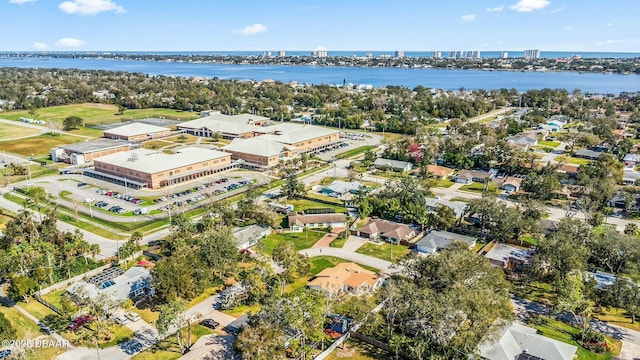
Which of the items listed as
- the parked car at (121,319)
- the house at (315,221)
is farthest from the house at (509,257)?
the parked car at (121,319)

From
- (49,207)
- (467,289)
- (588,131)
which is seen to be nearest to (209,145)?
(49,207)

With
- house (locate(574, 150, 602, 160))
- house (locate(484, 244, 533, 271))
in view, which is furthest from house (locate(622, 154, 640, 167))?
house (locate(484, 244, 533, 271))

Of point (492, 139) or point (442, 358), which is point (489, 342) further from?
point (492, 139)

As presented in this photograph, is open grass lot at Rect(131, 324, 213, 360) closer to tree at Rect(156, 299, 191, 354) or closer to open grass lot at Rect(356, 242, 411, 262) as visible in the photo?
tree at Rect(156, 299, 191, 354)

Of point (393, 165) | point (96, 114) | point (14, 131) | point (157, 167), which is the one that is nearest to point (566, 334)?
point (393, 165)

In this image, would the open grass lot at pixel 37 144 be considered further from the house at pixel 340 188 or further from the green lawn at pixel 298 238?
the green lawn at pixel 298 238
